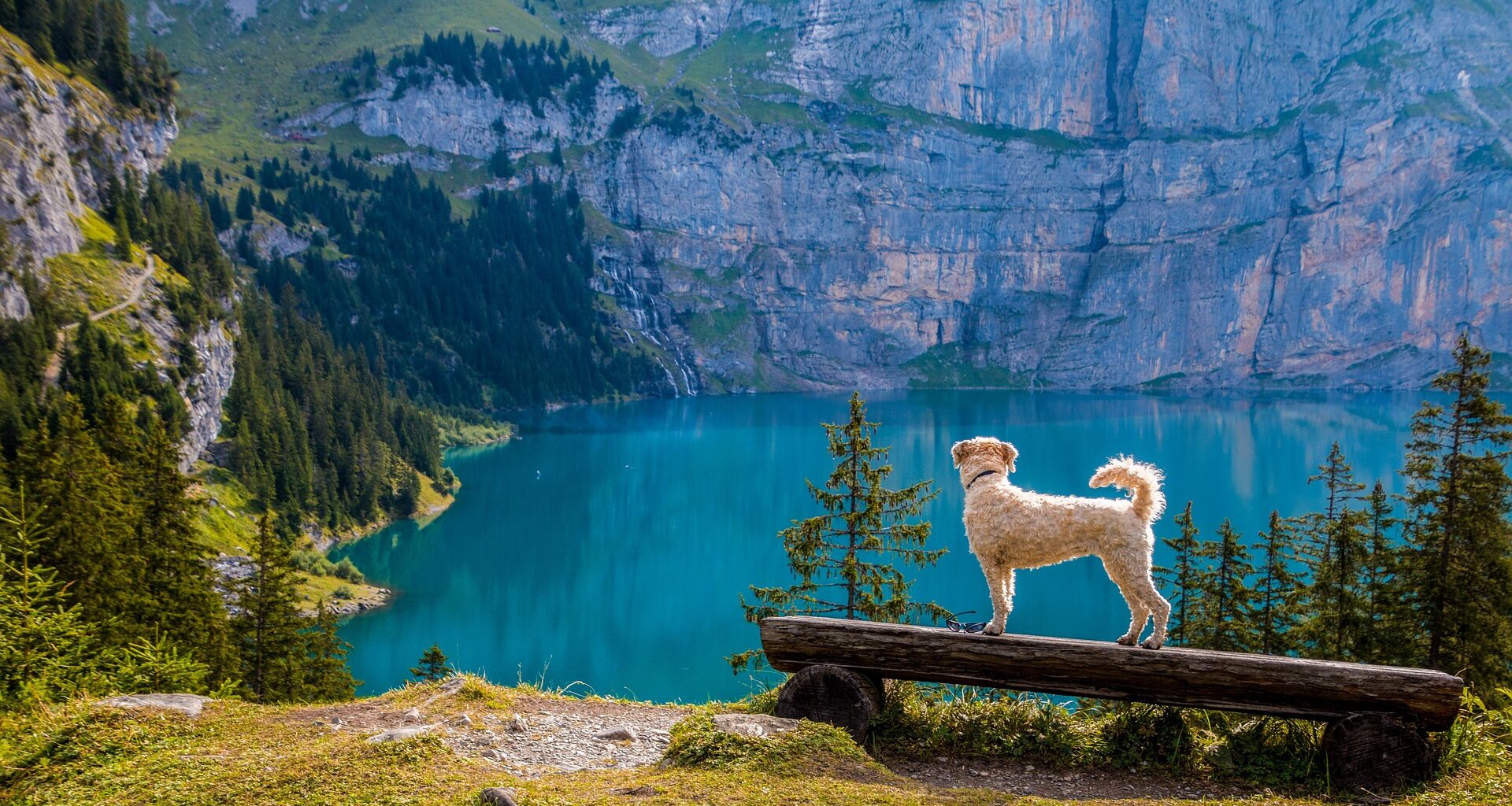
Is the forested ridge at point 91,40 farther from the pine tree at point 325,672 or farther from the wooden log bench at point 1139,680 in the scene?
the wooden log bench at point 1139,680

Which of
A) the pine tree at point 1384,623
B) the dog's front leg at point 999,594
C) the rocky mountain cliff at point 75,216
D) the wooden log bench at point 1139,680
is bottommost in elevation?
the pine tree at point 1384,623

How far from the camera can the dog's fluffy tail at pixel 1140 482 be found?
7809 mm

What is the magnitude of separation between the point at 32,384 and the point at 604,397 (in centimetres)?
13448

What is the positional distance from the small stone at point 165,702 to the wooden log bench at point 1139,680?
5594mm

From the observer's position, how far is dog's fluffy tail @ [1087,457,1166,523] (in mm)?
7809

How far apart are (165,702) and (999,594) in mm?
8118

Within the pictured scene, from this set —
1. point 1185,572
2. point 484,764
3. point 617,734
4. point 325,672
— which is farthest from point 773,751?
point 325,672

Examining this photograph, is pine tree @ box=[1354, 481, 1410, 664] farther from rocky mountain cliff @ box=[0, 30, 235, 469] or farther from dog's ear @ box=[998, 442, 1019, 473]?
rocky mountain cliff @ box=[0, 30, 235, 469]

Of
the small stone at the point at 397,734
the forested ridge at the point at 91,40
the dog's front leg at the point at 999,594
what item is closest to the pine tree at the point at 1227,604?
the dog's front leg at the point at 999,594

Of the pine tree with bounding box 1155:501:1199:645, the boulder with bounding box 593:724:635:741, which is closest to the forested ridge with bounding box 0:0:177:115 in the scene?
the boulder with bounding box 593:724:635:741

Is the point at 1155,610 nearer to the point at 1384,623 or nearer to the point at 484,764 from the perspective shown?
the point at 484,764

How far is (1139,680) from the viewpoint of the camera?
7.57 metres

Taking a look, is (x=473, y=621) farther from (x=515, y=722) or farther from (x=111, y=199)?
(x=515, y=722)

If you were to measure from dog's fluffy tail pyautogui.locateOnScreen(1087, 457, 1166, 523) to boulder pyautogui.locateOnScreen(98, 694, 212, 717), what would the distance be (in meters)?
8.68
